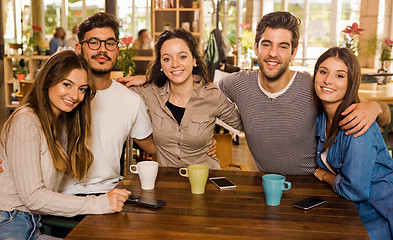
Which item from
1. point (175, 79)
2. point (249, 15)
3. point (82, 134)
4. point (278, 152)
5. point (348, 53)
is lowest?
point (278, 152)

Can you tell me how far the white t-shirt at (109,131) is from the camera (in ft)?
7.09

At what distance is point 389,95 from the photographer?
4465 millimetres

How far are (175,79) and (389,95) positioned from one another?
3.03 metres

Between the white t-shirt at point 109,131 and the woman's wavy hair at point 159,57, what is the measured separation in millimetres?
149

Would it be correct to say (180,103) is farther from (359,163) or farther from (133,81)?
(359,163)

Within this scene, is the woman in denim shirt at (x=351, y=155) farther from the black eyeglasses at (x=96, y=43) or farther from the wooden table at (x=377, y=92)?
the wooden table at (x=377, y=92)

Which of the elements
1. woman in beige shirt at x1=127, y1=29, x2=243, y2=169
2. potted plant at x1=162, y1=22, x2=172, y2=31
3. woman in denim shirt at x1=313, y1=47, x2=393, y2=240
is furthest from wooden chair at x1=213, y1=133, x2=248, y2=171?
potted plant at x1=162, y1=22, x2=172, y2=31

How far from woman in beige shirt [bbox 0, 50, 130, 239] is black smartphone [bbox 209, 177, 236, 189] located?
381 mm

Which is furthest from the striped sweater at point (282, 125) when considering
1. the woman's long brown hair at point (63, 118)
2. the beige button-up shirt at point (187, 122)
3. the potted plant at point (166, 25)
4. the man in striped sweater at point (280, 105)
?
the potted plant at point (166, 25)

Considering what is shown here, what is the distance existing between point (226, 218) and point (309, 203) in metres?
0.33

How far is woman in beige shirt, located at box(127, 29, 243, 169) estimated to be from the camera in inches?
88.8

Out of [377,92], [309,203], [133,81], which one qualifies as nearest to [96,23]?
[133,81]

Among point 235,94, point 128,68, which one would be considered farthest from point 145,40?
point 235,94

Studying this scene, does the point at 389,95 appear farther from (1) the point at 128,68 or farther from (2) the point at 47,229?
(2) the point at 47,229
